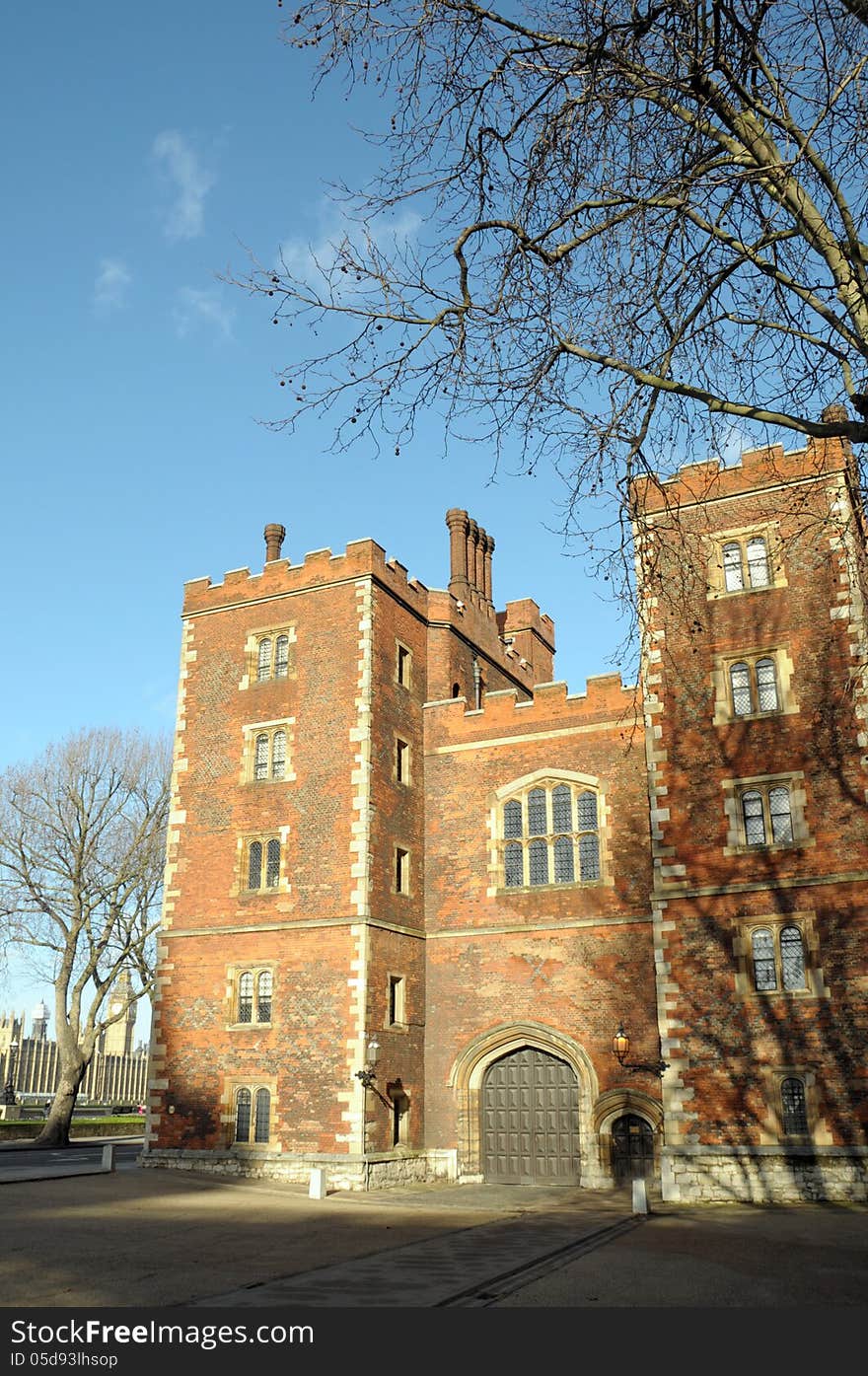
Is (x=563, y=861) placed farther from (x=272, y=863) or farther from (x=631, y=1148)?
(x=272, y=863)

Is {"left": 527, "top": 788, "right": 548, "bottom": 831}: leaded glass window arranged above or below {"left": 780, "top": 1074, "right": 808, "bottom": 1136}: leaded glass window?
above

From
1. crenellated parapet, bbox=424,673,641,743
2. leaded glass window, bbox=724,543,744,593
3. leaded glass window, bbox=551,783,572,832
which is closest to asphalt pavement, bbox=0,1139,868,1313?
leaded glass window, bbox=551,783,572,832

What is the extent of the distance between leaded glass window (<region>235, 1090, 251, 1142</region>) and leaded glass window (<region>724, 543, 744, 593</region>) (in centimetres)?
1476

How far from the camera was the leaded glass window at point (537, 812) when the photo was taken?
2602cm

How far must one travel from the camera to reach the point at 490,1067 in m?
25.3

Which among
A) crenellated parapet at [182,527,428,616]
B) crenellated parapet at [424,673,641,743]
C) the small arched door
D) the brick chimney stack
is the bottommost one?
the small arched door

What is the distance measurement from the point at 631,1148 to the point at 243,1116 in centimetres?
820

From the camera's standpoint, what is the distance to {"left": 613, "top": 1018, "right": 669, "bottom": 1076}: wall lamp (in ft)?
75.4

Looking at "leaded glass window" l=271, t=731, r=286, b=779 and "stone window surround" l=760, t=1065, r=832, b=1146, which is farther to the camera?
"leaded glass window" l=271, t=731, r=286, b=779

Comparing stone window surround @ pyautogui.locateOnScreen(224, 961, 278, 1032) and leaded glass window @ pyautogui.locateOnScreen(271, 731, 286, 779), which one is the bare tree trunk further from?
leaded glass window @ pyautogui.locateOnScreen(271, 731, 286, 779)

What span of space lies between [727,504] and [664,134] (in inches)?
609

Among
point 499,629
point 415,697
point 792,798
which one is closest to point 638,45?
point 792,798

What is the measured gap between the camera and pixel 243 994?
25359mm

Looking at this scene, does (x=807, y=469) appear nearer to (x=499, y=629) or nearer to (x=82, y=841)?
(x=499, y=629)
